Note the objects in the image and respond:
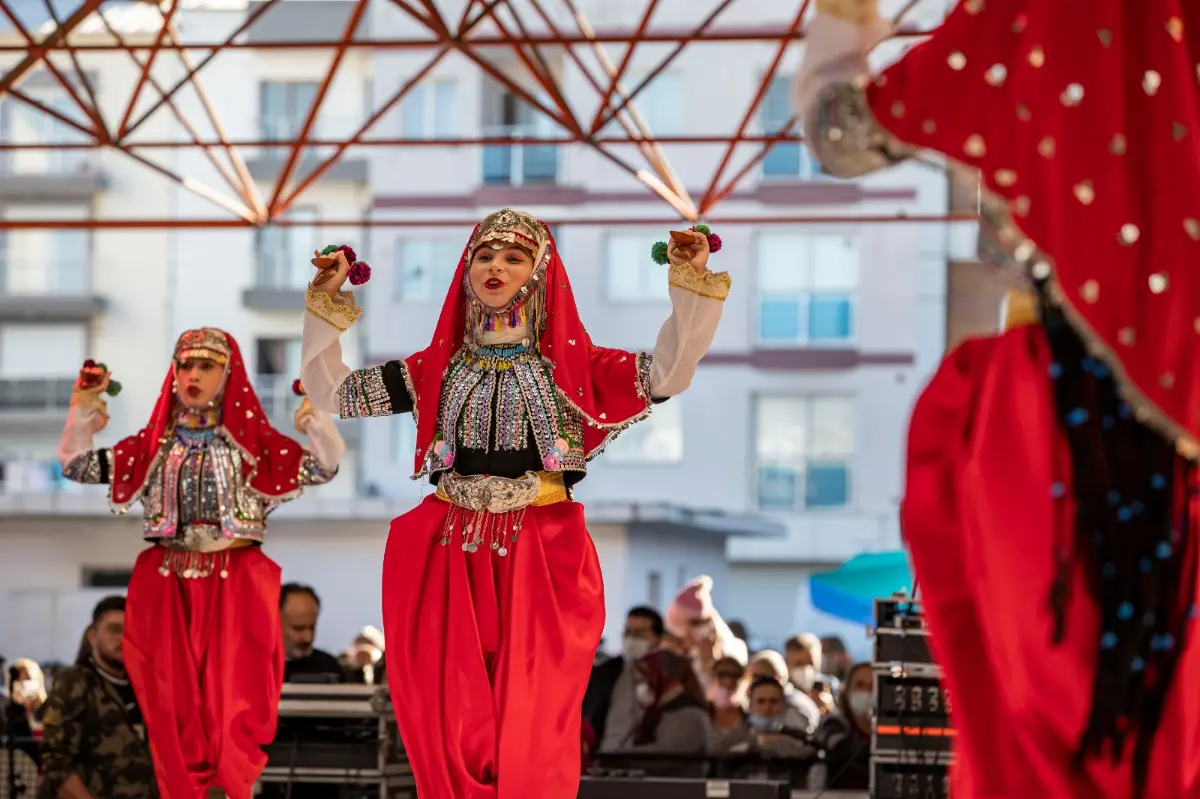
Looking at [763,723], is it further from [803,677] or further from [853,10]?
[853,10]

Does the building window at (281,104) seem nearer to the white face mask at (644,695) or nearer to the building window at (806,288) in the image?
the building window at (806,288)

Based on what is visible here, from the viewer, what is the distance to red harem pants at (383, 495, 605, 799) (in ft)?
13.9

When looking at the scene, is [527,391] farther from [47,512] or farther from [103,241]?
[103,241]

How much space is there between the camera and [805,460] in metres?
20.1

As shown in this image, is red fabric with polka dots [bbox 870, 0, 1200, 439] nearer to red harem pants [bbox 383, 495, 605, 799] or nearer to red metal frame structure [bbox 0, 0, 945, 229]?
red harem pants [bbox 383, 495, 605, 799]

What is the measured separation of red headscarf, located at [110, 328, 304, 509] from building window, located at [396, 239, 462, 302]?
15.0m

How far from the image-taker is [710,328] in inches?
165

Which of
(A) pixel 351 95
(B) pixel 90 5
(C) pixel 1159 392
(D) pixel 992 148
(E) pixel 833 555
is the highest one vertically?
(A) pixel 351 95

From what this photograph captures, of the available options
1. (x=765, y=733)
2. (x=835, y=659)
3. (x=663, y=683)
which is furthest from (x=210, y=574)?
(x=835, y=659)

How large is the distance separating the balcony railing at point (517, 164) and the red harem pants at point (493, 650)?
16475 mm

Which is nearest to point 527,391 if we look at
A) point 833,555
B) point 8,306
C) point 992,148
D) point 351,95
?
point 992,148

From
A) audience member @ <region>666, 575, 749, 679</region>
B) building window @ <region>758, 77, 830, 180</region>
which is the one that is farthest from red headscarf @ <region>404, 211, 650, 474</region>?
building window @ <region>758, 77, 830, 180</region>

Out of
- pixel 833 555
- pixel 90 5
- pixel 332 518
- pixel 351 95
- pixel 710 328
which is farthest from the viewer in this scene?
pixel 351 95

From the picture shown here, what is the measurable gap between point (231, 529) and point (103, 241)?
63.7 feet
